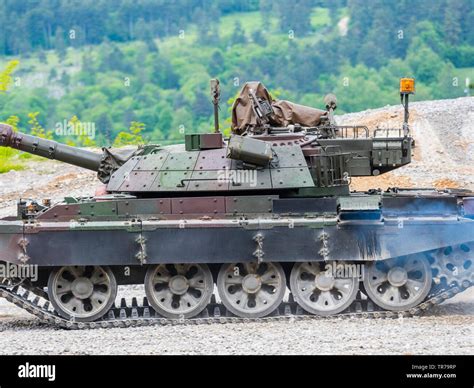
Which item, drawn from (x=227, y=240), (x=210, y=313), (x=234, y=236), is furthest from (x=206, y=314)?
(x=234, y=236)

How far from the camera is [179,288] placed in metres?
27.8

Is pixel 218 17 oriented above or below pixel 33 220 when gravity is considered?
above

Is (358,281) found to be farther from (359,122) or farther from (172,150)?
(359,122)

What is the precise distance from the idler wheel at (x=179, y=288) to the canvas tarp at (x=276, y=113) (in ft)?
10.8

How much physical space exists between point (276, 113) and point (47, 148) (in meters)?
4.79

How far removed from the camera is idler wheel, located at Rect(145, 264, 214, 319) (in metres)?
27.6

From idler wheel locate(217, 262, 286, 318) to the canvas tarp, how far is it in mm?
3122

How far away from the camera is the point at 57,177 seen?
5131 cm

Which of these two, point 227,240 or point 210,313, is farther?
point 210,313

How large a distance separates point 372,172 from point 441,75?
85839mm

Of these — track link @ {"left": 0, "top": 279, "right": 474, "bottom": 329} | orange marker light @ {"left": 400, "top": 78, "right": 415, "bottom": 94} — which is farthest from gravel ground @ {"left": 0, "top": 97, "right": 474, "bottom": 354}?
orange marker light @ {"left": 400, "top": 78, "right": 415, "bottom": 94}

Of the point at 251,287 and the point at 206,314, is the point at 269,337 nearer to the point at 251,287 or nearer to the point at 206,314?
the point at 251,287

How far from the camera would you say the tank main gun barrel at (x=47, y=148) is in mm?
29094

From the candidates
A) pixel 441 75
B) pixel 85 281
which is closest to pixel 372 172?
pixel 85 281
